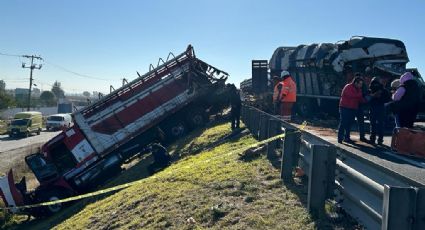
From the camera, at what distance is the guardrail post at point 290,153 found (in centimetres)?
607

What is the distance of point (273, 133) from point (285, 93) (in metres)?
3.06

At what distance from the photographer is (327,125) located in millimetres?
13250

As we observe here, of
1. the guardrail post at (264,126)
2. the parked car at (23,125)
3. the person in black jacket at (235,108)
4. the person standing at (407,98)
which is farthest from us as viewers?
the parked car at (23,125)

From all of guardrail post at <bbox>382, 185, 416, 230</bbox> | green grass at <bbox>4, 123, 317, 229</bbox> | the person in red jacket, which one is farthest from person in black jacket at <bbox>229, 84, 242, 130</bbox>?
guardrail post at <bbox>382, 185, 416, 230</bbox>

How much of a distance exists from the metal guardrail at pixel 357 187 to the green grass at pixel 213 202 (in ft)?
1.16

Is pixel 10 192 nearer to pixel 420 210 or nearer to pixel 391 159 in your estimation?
pixel 391 159

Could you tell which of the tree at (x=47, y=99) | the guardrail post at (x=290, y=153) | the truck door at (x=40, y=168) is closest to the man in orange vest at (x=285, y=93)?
the guardrail post at (x=290, y=153)

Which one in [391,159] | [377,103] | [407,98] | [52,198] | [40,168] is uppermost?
[407,98]

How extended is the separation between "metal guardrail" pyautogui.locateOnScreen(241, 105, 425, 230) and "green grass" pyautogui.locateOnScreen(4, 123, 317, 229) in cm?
35

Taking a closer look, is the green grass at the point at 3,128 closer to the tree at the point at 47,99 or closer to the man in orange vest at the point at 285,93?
the man in orange vest at the point at 285,93

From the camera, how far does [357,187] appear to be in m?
4.02

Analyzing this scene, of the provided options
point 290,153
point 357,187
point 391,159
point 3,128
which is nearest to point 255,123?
point 391,159

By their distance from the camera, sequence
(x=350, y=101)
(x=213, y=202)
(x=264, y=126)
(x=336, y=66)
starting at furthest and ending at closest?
(x=336, y=66) → (x=264, y=126) → (x=350, y=101) → (x=213, y=202)

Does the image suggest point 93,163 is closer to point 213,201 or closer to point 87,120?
point 87,120
